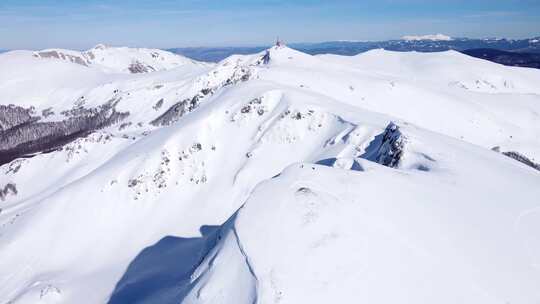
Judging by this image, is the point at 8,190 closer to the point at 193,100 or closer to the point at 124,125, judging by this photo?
the point at 193,100

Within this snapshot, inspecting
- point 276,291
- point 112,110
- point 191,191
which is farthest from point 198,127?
point 112,110

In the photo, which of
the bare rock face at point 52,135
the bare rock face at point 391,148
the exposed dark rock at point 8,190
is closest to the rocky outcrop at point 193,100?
the bare rock face at point 52,135

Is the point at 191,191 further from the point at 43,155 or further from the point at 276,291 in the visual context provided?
the point at 43,155

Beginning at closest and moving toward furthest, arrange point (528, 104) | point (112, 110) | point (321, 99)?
point (321, 99), point (528, 104), point (112, 110)

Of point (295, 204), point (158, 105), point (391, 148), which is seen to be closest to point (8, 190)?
point (158, 105)

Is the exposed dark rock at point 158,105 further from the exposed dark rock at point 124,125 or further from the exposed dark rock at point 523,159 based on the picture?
the exposed dark rock at point 523,159

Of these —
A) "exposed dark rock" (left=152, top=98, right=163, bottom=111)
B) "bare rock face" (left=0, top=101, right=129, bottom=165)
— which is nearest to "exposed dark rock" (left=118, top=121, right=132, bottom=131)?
"exposed dark rock" (left=152, top=98, right=163, bottom=111)

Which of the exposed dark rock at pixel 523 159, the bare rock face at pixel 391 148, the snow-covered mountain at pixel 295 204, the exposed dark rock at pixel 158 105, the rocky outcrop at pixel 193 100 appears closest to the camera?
the snow-covered mountain at pixel 295 204
